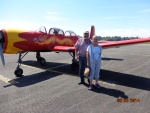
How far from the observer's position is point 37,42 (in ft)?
29.9

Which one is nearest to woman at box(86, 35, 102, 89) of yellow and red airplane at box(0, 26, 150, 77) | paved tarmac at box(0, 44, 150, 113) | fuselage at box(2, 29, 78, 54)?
paved tarmac at box(0, 44, 150, 113)

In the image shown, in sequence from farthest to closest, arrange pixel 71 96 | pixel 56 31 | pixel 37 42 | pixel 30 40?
pixel 56 31 → pixel 37 42 → pixel 30 40 → pixel 71 96

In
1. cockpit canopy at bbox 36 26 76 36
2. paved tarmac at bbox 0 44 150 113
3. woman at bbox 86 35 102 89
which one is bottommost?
paved tarmac at bbox 0 44 150 113

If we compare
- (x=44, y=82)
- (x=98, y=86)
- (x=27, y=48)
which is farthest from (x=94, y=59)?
(x=27, y=48)

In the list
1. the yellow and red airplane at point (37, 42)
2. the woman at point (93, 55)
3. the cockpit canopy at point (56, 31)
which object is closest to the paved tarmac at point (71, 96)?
the woman at point (93, 55)

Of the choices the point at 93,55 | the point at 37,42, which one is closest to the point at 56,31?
the point at 37,42

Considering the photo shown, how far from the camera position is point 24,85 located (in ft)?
22.0

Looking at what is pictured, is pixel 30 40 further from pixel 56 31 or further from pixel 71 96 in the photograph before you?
pixel 71 96

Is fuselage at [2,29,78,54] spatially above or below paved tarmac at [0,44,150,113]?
above

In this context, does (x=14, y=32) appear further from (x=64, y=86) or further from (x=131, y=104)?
(x=131, y=104)

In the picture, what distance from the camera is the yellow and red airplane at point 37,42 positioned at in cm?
781

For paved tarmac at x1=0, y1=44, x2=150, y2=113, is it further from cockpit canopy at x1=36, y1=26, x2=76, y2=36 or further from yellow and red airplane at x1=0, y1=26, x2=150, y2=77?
cockpit canopy at x1=36, y1=26, x2=76, y2=36

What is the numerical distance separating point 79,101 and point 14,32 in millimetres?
4971

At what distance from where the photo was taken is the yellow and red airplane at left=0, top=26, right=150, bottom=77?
781cm
